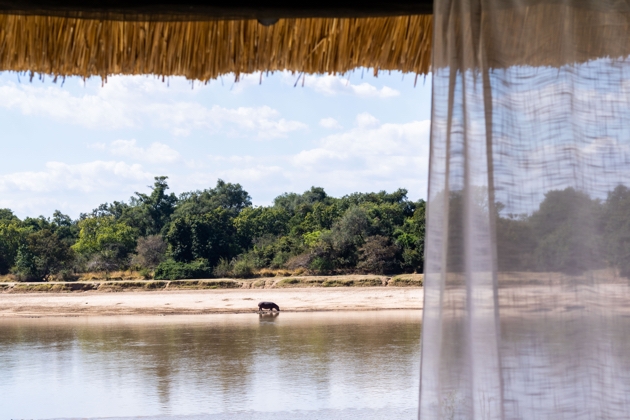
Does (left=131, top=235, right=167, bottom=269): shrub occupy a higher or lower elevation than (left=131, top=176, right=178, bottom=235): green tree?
lower

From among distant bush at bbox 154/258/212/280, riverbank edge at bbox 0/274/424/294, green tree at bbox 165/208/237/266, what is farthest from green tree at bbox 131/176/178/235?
riverbank edge at bbox 0/274/424/294

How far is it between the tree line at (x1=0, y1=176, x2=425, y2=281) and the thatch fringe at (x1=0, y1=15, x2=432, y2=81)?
9.76 feet

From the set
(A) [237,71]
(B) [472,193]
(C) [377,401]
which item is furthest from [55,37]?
(C) [377,401]

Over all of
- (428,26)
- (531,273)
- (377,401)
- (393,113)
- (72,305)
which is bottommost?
(377,401)

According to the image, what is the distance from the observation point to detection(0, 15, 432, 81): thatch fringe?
977 millimetres

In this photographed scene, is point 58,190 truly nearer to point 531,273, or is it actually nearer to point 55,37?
point 55,37

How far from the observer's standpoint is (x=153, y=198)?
4680mm

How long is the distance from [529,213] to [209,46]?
1.91 ft

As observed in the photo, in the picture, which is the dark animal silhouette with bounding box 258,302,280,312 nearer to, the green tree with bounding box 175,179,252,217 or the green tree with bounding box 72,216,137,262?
the green tree with bounding box 175,179,252,217

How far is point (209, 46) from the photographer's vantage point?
3.31ft

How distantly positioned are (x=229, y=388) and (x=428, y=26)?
12.2 feet

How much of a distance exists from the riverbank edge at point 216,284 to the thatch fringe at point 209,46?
338 centimetres

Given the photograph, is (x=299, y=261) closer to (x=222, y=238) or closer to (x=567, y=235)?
(x=222, y=238)

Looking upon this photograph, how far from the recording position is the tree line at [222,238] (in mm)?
4082
